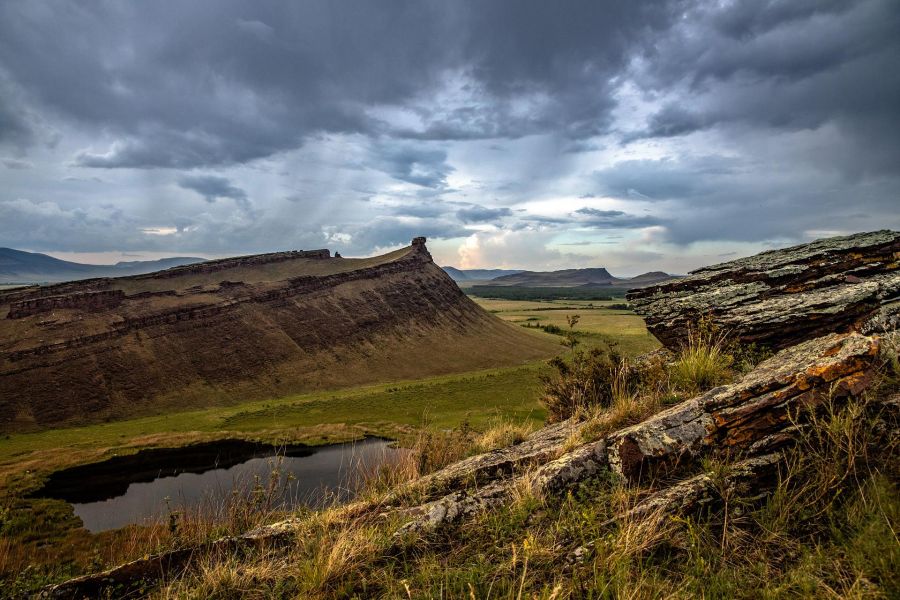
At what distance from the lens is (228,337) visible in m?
54.1

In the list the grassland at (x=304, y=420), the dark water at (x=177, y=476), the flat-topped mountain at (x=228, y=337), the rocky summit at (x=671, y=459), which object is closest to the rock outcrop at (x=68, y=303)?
the flat-topped mountain at (x=228, y=337)

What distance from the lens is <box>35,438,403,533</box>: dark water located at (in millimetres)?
20656

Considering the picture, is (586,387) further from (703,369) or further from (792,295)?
(792,295)

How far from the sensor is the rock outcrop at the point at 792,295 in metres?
8.06

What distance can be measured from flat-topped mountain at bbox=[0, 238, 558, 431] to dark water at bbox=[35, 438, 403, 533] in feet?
55.5

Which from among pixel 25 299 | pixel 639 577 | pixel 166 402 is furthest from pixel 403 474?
pixel 25 299

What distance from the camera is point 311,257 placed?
280ft

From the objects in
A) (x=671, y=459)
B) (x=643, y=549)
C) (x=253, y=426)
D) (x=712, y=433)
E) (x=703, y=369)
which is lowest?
(x=253, y=426)

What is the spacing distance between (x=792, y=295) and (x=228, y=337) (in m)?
57.2

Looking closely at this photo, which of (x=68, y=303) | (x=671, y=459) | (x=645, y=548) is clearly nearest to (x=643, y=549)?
(x=645, y=548)

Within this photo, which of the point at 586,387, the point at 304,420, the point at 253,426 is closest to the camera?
the point at 586,387

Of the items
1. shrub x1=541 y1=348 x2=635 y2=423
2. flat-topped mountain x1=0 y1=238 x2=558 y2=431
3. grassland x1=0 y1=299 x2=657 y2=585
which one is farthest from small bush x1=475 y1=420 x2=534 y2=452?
flat-topped mountain x1=0 y1=238 x2=558 y2=431

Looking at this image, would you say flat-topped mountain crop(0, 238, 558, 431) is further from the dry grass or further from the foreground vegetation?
the dry grass

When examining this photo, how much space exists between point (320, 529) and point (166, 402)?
47.5m
